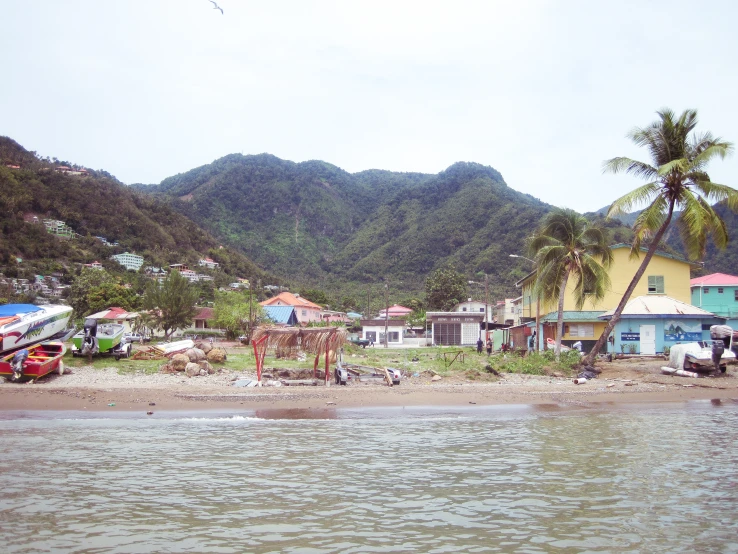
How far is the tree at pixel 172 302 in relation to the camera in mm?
46438

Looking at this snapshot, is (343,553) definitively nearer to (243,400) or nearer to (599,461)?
(599,461)

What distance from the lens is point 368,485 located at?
31.9 ft

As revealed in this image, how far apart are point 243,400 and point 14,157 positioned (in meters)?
118

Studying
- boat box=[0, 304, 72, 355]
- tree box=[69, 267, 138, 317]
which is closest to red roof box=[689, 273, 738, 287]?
boat box=[0, 304, 72, 355]

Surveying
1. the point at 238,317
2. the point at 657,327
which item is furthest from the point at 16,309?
the point at 657,327

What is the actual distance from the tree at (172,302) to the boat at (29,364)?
2215 cm

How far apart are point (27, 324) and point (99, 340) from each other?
4.33 m

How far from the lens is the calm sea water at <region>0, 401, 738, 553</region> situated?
723 centimetres

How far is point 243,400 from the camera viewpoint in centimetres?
1959

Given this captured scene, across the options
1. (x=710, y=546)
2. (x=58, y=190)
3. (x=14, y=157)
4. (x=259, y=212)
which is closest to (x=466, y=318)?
(x=710, y=546)

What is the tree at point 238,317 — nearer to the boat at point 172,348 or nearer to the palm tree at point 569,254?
the boat at point 172,348

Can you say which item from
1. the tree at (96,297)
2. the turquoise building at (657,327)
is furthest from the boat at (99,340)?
the tree at (96,297)

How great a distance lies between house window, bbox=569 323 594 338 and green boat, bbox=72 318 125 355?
2630 centimetres

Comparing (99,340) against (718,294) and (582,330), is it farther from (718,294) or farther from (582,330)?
(718,294)
